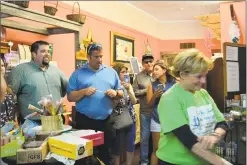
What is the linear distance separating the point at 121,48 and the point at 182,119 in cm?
409

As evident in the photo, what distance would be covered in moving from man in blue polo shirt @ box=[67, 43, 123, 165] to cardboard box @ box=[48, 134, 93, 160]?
0.70 metres

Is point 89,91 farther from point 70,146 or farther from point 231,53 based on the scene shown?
point 231,53

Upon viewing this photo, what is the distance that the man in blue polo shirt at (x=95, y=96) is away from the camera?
8.31ft

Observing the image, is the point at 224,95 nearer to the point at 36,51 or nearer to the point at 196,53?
the point at 196,53

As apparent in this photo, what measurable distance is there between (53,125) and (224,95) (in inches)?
70.4

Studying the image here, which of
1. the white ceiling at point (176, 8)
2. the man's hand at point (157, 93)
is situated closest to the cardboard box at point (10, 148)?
the man's hand at point (157, 93)

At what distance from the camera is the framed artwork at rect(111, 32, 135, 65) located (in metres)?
5.07

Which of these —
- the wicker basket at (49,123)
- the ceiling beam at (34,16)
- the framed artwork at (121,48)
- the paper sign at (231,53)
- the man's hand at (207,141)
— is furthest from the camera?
the framed artwork at (121,48)

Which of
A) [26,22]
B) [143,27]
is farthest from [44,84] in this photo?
[143,27]

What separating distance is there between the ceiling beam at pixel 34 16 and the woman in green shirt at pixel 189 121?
1.56 metres

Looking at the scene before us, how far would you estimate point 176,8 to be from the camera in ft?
21.0

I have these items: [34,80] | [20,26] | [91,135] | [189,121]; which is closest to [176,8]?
[20,26]

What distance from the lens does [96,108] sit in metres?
2.54

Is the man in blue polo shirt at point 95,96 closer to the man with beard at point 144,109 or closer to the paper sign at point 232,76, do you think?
the man with beard at point 144,109
